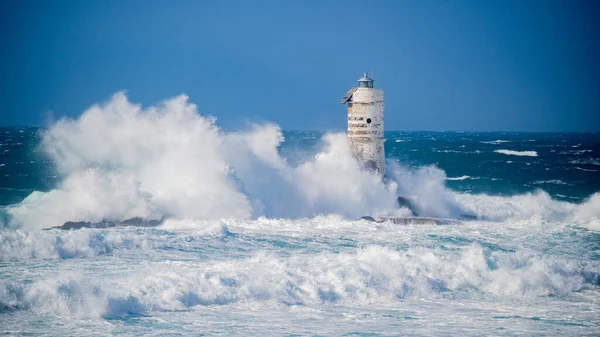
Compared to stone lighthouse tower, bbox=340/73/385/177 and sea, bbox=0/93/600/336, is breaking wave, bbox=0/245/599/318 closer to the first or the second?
sea, bbox=0/93/600/336

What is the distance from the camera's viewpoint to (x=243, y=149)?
21.0 metres

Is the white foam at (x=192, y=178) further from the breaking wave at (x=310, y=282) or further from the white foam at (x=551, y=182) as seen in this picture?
the white foam at (x=551, y=182)

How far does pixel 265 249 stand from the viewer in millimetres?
14391

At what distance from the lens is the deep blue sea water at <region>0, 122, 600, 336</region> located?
396 inches

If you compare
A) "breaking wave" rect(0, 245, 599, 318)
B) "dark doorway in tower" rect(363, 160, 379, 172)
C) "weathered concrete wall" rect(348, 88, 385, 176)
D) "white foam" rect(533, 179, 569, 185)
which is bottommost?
"breaking wave" rect(0, 245, 599, 318)

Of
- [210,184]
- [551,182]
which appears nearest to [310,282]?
[210,184]

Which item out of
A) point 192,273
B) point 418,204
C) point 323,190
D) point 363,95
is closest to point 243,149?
point 323,190

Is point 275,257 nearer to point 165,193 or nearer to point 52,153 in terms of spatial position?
point 165,193

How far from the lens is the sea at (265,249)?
397 inches

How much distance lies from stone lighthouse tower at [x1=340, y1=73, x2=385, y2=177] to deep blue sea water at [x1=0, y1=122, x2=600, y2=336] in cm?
89

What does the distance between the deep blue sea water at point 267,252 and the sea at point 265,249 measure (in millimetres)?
43

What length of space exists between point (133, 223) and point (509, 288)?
32.0 ft

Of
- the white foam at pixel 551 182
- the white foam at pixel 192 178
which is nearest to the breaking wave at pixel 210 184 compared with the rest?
the white foam at pixel 192 178

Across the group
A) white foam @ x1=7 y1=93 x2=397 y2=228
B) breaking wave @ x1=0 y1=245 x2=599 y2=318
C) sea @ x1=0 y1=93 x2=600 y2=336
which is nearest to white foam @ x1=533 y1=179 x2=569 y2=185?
sea @ x1=0 y1=93 x2=600 y2=336
